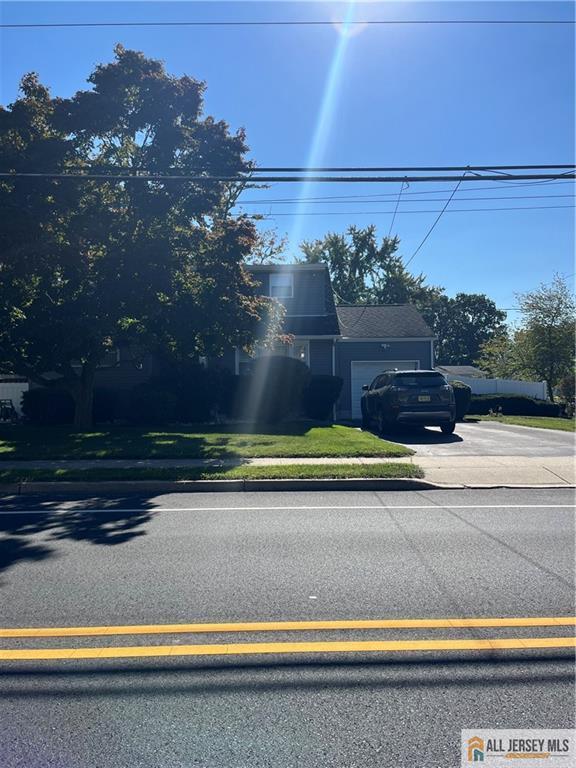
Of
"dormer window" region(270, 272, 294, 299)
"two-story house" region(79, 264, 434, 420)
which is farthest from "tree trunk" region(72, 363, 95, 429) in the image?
"dormer window" region(270, 272, 294, 299)

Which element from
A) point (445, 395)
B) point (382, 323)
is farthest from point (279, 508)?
point (382, 323)

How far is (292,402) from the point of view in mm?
18156

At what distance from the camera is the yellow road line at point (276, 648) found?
3.58m

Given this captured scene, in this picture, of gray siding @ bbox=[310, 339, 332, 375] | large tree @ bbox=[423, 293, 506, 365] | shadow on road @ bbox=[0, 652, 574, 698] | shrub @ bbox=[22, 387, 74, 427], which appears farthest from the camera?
large tree @ bbox=[423, 293, 506, 365]

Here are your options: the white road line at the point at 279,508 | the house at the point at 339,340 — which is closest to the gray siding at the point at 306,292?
the house at the point at 339,340

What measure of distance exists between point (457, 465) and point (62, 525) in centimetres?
701

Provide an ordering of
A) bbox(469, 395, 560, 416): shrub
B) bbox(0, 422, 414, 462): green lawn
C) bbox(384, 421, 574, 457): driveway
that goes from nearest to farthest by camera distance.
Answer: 1. bbox(0, 422, 414, 462): green lawn
2. bbox(384, 421, 574, 457): driveway
3. bbox(469, 395, 560, 416): shrub

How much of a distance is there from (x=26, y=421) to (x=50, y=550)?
15411mm

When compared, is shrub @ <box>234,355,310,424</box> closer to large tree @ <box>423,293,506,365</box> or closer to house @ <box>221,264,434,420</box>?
house @ <box>221,264,434,420</box>

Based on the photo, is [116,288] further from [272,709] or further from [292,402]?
[272,709]

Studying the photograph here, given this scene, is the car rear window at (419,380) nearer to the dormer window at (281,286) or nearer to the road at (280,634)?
the road at (280,634)

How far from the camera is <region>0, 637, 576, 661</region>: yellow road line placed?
11.7 feet

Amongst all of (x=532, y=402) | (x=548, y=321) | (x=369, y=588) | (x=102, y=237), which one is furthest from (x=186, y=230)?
Answer: (x=548, y=321)

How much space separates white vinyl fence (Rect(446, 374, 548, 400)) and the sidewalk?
1680 centimetres
